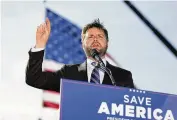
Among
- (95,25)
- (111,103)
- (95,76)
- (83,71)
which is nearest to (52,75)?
(83,71)

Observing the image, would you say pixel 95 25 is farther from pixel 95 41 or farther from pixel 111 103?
pixel 111 103

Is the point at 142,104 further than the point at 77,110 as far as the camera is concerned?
Yes

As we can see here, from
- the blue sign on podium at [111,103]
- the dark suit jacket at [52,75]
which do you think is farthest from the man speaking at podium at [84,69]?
the blue sign on podium at [111,103]

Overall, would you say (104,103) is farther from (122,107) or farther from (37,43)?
(37,43)

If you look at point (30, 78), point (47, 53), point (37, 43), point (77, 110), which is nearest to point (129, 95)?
point (77, 110)

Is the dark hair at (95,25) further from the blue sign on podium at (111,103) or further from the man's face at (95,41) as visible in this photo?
the blue sign on podium at (111,103)

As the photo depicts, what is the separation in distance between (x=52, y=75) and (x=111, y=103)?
3192 mm

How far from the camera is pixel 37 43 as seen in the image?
19.7 feet

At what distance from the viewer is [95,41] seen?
662cm

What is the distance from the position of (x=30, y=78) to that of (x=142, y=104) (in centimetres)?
311

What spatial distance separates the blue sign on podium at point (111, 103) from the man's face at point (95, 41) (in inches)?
100

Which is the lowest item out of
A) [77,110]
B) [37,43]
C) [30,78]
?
[77,110]

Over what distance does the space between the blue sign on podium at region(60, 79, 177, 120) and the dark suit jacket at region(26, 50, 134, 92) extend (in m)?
2.49

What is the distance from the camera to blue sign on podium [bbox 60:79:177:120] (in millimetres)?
3543
